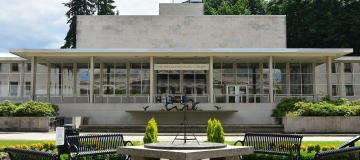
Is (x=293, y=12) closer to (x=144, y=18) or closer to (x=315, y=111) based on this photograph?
(x=144, y=18)

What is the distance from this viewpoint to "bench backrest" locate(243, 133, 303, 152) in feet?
35.0

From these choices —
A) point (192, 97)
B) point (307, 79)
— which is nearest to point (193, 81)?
point (192, 97)

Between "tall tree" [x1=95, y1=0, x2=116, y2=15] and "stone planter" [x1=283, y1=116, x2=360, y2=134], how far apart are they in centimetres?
3973

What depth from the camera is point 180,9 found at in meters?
37.0

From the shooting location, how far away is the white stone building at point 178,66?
1156 inches

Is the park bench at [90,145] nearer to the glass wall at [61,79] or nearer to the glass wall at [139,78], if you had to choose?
the glass wall at [139,78]

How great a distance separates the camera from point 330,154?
9156 mm

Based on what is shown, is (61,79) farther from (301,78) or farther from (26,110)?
(301,78)

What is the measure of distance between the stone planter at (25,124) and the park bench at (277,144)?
15086mm

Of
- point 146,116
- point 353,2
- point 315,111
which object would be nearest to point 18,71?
point 146,116

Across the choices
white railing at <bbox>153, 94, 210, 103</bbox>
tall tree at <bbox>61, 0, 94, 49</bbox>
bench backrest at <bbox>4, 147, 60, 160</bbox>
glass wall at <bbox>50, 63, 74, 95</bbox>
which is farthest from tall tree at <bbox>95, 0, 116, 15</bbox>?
bench backrest at <bbox>4, 147, 60, 160</bbox>

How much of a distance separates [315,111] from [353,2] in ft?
93.2

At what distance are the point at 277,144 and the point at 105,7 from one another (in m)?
48.4

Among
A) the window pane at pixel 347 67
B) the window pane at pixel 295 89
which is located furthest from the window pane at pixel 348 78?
the window pane at pixel 295 89
